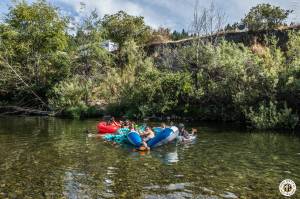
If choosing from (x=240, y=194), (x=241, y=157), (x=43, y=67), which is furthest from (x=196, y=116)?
(x=240, y=194)

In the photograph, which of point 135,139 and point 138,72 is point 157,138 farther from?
point 138,72

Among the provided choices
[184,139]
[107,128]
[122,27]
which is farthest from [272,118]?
[122,27]

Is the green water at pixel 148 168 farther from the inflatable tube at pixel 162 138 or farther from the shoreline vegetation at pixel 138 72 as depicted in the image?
the shoreline vegetation at pixel 138 72

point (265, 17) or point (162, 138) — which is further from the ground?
point (265, 17)

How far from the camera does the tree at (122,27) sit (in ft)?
147

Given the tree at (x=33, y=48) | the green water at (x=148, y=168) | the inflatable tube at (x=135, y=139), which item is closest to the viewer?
the green water at (x=148, y=168)

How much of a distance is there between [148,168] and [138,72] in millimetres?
21596

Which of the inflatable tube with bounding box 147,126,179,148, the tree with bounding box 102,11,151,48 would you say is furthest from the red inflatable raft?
the tree with bounding box 102,11,151,48

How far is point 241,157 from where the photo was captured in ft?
52.2

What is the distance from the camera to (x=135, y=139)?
18.5 m

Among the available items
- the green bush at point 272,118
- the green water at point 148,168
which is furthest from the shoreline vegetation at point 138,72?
the green water at point 148,168

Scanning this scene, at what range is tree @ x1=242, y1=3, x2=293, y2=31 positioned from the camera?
39.3 meters

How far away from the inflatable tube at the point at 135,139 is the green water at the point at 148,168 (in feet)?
1.89

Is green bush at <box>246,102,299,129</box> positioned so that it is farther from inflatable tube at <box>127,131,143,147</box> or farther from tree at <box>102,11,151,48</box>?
tree at <box>102,11,151,48</box>
